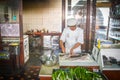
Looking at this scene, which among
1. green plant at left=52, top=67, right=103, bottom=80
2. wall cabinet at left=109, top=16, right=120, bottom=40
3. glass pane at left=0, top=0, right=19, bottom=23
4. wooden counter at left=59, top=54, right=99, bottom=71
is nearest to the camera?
green plant at left=52, top=67, right=103, bottom=80

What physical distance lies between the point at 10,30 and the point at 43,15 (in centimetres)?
262

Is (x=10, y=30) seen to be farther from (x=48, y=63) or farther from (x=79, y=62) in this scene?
(x=79, y=62)

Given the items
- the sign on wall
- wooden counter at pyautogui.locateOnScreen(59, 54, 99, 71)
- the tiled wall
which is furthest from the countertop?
the tiled wall

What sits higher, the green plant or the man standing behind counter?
the man standing behind counter

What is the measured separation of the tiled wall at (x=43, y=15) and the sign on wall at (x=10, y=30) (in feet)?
8.15

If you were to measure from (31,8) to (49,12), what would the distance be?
0.81 metres

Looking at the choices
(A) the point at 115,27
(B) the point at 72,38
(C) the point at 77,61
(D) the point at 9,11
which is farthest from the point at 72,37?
(A) the point at 115,27

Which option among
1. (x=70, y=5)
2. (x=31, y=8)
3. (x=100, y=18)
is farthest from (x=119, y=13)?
(x=31, y=8)

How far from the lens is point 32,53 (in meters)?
7.41

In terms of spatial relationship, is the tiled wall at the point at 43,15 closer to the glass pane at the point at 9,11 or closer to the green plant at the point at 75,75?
the glass pane at the point at 9,11

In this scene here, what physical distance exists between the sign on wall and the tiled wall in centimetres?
249

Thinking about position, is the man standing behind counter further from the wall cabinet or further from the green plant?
the wall cabinet

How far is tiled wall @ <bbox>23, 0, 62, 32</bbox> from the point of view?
295 inches

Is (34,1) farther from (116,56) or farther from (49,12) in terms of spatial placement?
(116,56)
